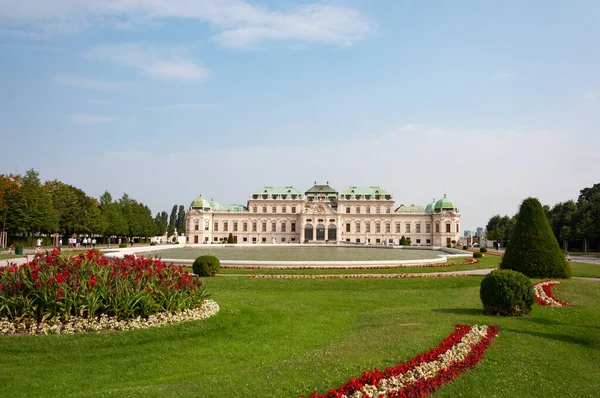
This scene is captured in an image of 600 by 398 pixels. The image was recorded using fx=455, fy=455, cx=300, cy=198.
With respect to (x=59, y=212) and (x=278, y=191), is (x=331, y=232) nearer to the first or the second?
(x=278, y=191)

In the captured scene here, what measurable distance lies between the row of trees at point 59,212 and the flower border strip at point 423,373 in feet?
181

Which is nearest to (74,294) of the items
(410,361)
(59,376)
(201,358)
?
(59,376)

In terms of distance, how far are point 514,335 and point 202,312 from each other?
24.6 feet

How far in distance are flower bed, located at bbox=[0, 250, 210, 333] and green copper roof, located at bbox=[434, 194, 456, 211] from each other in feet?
306

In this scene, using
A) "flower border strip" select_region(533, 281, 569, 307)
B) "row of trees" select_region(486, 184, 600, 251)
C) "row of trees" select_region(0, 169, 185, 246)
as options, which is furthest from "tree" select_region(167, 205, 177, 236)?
"flower border strip" select_region(533, 281, 569, 307)

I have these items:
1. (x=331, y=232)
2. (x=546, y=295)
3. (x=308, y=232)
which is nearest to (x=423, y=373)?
(x=546, y=295)

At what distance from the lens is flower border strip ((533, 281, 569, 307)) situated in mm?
15045

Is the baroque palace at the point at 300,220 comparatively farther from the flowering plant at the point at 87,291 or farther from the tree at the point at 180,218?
the flowering plant at the point at 87,291

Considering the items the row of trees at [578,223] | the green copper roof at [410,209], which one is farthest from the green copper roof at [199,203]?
the row of trees at [578,223]

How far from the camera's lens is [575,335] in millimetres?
10922

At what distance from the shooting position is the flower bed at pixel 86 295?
9.83 m

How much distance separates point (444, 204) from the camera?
9950cm

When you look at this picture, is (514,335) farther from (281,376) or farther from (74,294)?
(74,294)

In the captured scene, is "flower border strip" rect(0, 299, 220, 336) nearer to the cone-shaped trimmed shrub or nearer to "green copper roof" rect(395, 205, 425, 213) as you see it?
the cone-shaped trimmed shrub
